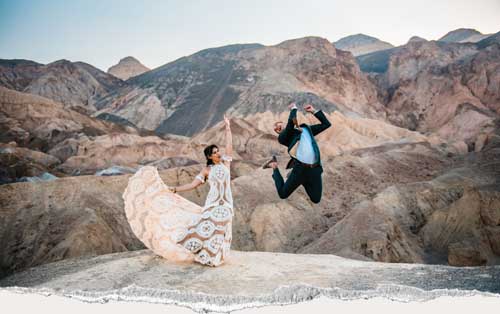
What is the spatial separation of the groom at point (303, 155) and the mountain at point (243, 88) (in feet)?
155

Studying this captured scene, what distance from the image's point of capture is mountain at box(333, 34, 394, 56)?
107500 mm

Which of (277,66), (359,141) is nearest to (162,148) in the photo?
(359,141)

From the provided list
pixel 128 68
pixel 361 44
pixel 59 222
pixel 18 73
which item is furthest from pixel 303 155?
pixel 361 44

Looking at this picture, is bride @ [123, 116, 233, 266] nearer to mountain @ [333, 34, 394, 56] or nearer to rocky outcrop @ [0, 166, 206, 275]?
rocky outcrop @ [0, 166, 206, 275]

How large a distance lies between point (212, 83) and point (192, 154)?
85.6ft

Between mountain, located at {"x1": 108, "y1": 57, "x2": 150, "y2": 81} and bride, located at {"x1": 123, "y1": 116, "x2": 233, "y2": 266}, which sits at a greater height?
mountain, located at {"x1": 108, "y1": 57, "x2": 150, "y2": 81}

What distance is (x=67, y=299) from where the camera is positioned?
5066 mm

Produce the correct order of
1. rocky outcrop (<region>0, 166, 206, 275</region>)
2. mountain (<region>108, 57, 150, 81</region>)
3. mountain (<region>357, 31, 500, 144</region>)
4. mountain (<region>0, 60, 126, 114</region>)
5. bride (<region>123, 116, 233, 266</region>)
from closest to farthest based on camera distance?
bride (<region>123, 116, 233, 266</region>)
rocky outcrop (<region>0, 166, 206, 275</region>)
mountain (<region>357, 31, 500, 144</region>)
mountain (<region>0, 60, 126, 114</region>)
mountain (<region>108, 57, 150, 81</region>)

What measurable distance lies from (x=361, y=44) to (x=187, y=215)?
→ 112m

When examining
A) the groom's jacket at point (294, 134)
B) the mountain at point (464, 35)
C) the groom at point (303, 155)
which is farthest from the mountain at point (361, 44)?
the groom at point (303, 155)

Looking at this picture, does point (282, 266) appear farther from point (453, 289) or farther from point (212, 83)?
point (212, 83)

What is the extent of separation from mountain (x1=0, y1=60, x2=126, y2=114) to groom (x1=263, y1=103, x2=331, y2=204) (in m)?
59.6

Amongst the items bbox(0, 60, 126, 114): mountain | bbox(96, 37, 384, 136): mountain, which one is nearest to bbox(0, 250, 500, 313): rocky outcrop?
bbox(96, 37, 384, 136): mountain

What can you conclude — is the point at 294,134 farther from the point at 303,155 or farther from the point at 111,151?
the point at 111,151
